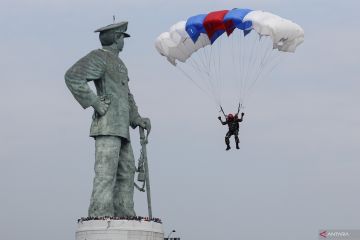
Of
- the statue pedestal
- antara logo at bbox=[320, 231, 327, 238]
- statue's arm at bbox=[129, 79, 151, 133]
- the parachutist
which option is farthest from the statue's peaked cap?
antara logo at bbox=[320, 231, 327, 238]

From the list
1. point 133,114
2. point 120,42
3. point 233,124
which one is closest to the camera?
point 120,42

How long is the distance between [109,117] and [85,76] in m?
1.86

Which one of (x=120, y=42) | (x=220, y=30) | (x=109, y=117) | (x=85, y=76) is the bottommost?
(x=109, y=117)

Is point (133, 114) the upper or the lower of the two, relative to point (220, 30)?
lower

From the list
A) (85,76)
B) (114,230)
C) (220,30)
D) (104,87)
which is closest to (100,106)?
(104,87)

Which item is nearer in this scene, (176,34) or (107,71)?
(107,71)

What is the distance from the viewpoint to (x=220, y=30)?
48688mm

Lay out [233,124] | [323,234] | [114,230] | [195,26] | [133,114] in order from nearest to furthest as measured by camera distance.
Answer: [114,230] < [133,114] < [195,26] < [233,124] < [323,234]

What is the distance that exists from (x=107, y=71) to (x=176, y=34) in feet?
17.7

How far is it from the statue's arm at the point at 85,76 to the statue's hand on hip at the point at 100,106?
0.12 metres

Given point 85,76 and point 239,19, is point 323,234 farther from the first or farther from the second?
point 85,76

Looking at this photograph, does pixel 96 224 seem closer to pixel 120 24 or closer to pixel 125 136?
pixel 125 136

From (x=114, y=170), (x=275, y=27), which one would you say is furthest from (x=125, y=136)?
(x=275, y=27)

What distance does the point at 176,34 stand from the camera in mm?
49031
